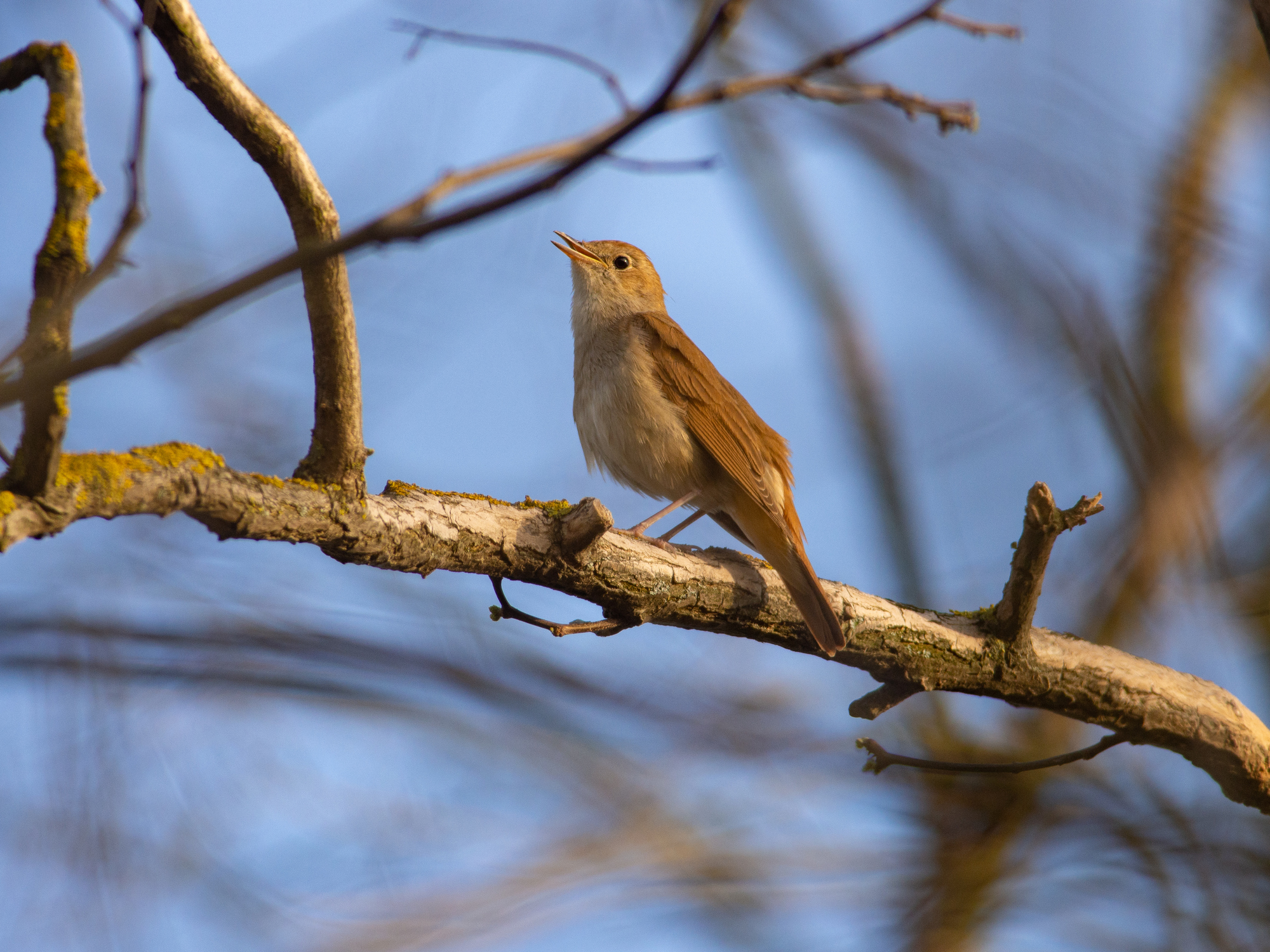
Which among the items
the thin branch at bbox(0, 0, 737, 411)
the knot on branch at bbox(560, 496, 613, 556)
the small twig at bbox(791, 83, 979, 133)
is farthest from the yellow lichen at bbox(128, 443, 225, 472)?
the small twig at bbox(791, 83, 979, 133)

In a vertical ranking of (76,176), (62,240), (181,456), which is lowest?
Result: (181,456)

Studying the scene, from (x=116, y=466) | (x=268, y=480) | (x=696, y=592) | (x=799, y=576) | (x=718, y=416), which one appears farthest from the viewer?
(x=718, y=416)

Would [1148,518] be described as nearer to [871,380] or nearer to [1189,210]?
[1189,210]

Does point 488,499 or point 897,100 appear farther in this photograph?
point 488,499

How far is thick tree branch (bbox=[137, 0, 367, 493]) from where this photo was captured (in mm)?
2432

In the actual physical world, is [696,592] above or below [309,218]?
below

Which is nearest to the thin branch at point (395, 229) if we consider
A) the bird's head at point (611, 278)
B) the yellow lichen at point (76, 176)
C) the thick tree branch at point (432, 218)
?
the thick tree branch at point (432, 218)

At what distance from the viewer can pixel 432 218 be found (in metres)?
1.52

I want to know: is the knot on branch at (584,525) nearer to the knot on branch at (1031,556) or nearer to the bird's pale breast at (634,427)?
the knot on branch at (1031,556)

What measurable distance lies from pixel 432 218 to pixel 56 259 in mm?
954

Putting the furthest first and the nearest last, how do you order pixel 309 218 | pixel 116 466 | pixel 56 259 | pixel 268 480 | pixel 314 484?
1. pixel 314 484
2. pixel 268 480
3. pixel 309 218
4. pixel 116 466
5. pixel 56 259

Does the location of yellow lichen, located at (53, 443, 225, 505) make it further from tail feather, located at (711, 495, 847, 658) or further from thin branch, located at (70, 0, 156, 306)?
tail feather, located at (711, 495, 847, 658)

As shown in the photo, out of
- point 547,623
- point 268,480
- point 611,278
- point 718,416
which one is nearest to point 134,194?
point 268,480

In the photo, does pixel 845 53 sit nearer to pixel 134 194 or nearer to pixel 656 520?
pixel 134 194
